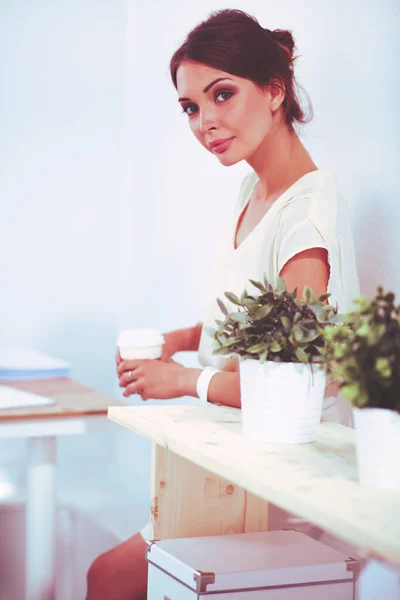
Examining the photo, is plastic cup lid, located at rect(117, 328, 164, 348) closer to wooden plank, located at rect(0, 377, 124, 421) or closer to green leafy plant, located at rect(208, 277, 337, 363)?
wooden plank, located at rect(0, 377, 124, 421)

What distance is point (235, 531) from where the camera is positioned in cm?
129

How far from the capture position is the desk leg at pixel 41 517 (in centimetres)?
161

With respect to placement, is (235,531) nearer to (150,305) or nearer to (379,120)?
(379,120)

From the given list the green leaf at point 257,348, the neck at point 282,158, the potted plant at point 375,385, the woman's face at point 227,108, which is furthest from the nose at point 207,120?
the potted plant at point 375,385

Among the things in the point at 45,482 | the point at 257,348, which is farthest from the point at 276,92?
the point at 45,482

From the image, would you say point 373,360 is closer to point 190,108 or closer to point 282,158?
point 282,158

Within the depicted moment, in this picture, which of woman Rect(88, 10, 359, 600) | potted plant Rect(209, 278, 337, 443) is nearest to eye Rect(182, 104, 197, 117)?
woman Rect(88, 10, 359, 600)

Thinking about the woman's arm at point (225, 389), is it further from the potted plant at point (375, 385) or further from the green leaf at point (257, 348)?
the potted plant at point (375, 385)

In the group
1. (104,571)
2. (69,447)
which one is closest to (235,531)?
(104,571)

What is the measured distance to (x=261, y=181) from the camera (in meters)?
1.58

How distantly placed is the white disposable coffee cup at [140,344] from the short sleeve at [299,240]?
281 millimetres

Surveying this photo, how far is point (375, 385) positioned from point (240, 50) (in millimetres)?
835

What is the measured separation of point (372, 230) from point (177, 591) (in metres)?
0.78

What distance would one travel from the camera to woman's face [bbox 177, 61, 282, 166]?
1.43 meters
